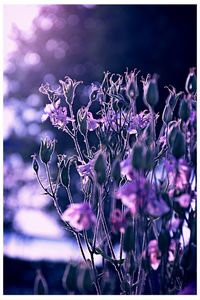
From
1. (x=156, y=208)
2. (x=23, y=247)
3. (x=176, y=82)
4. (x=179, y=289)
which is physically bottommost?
(x=23, y=247)

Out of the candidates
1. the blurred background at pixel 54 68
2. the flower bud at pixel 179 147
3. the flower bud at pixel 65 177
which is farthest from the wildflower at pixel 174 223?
the blurred background at pixel 54 68

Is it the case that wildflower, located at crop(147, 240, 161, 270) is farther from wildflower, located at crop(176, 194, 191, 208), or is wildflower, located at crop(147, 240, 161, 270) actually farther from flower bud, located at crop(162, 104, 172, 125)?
flower bud, located at crop(162, 104, 172, 125)

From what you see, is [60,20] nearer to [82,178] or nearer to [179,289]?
[82,178]

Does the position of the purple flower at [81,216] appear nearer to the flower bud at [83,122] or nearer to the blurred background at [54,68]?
the flower bud at [83,122]

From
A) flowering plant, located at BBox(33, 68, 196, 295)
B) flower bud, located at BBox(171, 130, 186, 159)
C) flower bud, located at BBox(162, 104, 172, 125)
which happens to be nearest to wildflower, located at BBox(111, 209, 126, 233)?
flowering plant, located at BBox(33, 68, 196, 295)

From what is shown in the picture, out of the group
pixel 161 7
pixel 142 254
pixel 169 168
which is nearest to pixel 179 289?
pixel 142 254

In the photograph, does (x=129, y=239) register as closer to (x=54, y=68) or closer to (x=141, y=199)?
(x=141, y=199)
